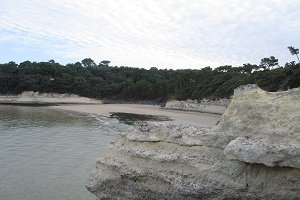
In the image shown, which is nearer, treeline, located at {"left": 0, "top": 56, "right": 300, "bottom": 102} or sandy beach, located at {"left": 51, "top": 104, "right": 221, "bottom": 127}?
sandy beach, located at {"left": 51, "top": 104, "right": 221, "bottom": 127}

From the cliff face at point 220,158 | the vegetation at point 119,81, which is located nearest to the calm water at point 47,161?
the cliff face at point 220,158

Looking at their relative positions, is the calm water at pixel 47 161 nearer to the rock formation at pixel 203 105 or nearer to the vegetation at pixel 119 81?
the rock formation at pixel 203 105

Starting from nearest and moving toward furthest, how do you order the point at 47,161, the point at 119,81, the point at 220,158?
the point at 220,158
the point at 47,161
the point at 119,81

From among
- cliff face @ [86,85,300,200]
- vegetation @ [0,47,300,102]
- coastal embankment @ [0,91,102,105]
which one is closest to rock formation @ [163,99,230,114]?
vegetation @ [0,47,300,102]

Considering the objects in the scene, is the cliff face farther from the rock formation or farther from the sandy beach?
the rock formation

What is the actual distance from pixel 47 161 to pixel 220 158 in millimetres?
16430

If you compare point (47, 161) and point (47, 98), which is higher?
point (47, 98)

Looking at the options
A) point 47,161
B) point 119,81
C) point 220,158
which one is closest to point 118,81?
point 119,81

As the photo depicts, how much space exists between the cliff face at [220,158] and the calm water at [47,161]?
5414 millimetres

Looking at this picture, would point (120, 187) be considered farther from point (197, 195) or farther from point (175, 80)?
point (175, 80)

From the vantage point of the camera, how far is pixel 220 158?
977 centimetres

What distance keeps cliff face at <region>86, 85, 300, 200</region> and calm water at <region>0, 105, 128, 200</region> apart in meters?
5.41

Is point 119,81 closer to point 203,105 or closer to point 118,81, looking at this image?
point 118,81

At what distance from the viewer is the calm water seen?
56.1ft
